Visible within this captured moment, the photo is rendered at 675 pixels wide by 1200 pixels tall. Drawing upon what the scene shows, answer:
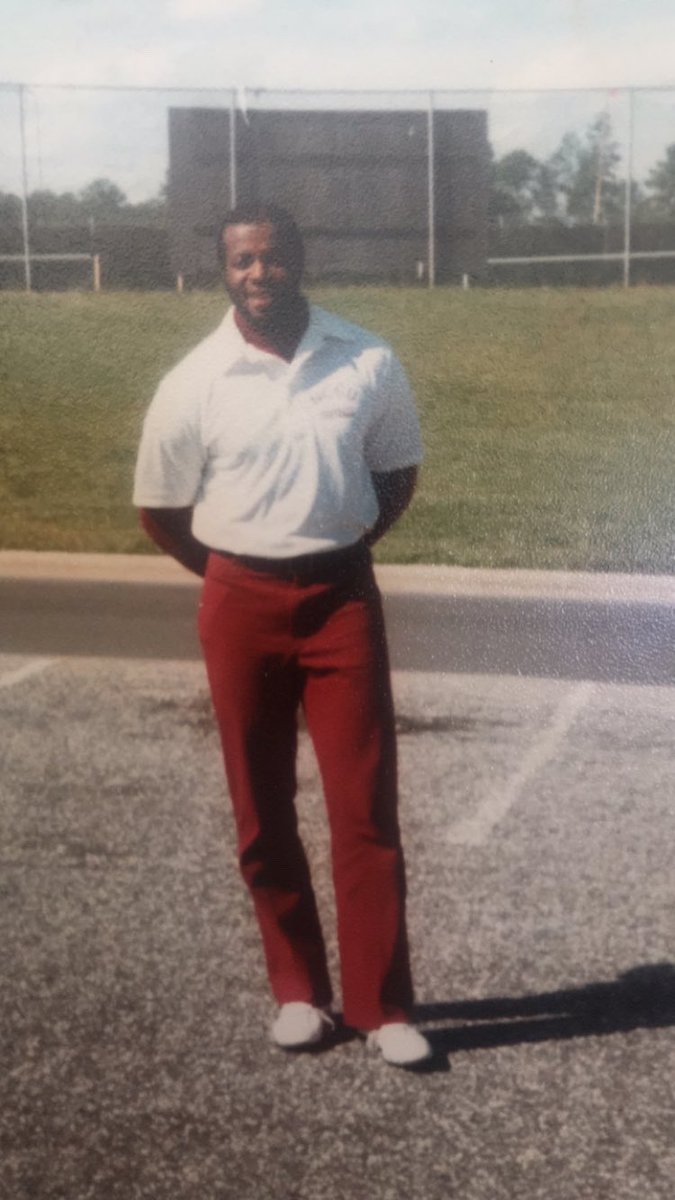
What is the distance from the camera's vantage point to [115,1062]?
14.3 feet

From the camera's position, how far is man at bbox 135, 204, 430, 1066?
13.4ft

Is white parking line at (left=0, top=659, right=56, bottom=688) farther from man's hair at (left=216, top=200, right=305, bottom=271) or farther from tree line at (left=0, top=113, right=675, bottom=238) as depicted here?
tree line at (left=0, top=113, right=675, bottom=238)

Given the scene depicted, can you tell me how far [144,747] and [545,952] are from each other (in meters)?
2.84

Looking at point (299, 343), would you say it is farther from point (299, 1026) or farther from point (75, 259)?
point (75, 259)

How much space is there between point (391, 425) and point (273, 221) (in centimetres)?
50

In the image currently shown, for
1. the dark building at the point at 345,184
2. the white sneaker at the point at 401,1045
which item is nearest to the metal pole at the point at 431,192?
the dark building at the point at 345,184

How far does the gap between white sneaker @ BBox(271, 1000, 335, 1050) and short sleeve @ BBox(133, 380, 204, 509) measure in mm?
1153

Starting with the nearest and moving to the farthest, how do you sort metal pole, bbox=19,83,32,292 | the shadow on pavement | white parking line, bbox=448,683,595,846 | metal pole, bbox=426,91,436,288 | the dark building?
1. the shadow on pavement
2. white parking line, bbox=448,683,595,846
3. metal pole, bbox=19,83,32,292
4. the dark building
5. metal pole, bbox=426,91,436,288

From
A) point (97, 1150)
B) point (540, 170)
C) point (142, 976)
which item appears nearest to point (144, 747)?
point (142, 976)

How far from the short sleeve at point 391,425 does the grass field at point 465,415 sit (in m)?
8.04

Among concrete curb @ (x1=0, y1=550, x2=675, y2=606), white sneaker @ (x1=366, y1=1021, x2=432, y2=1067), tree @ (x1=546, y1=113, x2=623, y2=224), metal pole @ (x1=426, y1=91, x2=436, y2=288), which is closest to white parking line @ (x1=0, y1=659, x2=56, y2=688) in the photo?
concrete curb @ (x1=0, y1=550, x2=675, y2=606)

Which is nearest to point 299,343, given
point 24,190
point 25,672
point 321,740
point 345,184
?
point 321,740

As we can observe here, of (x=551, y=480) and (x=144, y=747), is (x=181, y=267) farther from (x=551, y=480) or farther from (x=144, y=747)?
(x=144, y=747)

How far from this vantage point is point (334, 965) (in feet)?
16.6
